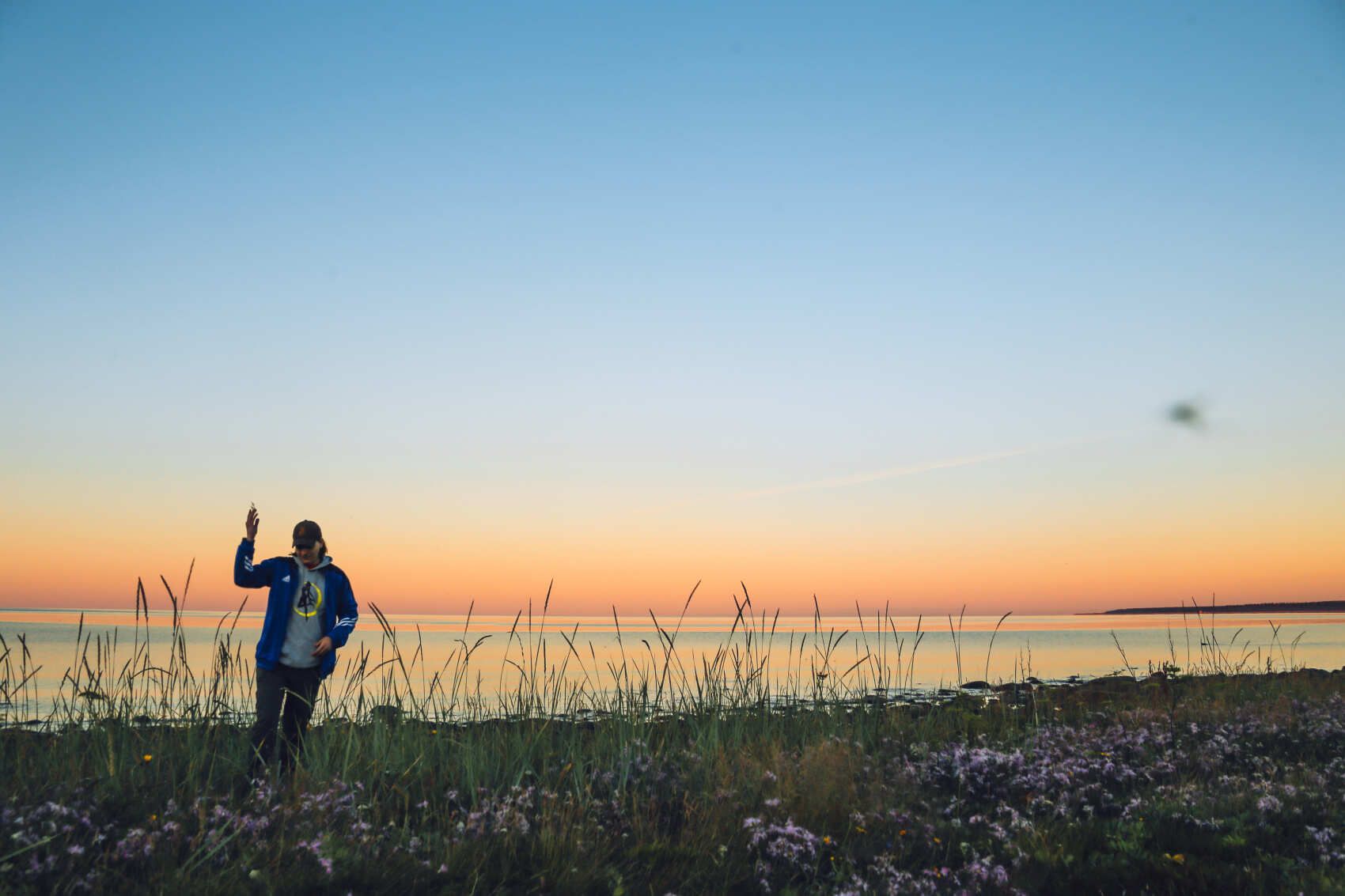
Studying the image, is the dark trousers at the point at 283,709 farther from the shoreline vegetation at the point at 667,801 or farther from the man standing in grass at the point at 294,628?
the shoreline vegetation at the point at 667,801

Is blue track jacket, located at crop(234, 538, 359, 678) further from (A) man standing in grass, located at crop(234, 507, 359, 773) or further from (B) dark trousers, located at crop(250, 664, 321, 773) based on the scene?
(B) dark trousers, located at crop(250, 664, 321, 773)

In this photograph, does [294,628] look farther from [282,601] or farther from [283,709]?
[283,709]

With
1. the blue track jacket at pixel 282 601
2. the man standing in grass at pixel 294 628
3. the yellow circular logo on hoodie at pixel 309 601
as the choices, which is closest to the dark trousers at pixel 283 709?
the man standing in grass at pixel 294 628

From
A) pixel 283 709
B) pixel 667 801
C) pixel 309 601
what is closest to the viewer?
pixel 667 801

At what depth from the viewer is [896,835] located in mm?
7051

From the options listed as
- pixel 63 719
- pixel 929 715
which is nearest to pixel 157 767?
pixel 63 719

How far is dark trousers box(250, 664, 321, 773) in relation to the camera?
344 inches

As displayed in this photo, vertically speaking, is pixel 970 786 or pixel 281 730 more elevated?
pixel 281 730

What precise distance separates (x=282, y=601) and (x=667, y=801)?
439 centimetres

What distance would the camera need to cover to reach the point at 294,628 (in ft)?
29.9

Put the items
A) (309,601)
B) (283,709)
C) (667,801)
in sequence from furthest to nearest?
(309,601), (283,709), (667,801)

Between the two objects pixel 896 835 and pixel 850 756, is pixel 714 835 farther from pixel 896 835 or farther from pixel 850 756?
pixel 850 756

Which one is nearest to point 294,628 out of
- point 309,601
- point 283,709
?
point 309,601

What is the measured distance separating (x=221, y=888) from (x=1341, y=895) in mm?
6659
